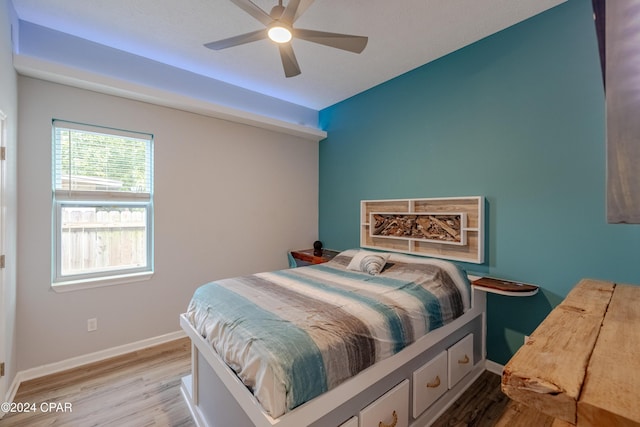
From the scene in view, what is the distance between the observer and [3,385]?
198cm

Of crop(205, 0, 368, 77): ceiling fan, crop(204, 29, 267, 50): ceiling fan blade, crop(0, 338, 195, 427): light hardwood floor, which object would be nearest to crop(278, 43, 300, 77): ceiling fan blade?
crop(205, 0, 368, 77): ceiling fan

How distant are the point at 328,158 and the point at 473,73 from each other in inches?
85.2

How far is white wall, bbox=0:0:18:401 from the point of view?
6.33 feet

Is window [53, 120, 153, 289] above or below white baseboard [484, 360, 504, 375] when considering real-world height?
above

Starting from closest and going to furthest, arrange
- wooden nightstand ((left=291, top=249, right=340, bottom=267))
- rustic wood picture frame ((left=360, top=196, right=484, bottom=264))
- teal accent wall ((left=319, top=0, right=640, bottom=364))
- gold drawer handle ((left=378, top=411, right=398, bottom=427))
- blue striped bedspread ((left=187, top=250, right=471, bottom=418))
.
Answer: blue striped bedspread ((left=187, top=250, right=471, bottom=418)) → gold drawer handle ((left=378, top=411, right=398, bottom=427)) → teal accent wall ((left=319, top=0, right=640, bottom=364)) → rustic wood picture frame ((left=360, top=196, right=484, bottom=264)) → wooden nightstand ((left=291, top=249, right=340, bottom=267))

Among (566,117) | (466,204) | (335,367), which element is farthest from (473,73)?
(335,367)

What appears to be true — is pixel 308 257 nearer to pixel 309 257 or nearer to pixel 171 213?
pixel 309 257

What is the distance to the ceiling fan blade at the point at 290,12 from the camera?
5.47ft

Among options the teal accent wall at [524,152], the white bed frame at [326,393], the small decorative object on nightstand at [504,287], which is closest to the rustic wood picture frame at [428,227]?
the teal accent wall at [524,152]

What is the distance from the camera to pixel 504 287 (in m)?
2.22

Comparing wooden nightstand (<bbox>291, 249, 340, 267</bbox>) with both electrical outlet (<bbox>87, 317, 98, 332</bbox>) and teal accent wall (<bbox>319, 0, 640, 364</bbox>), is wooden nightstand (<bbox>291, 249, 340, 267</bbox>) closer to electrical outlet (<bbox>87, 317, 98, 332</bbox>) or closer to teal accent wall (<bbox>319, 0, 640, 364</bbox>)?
teal accent wall (<bbox>319, 0, 640, 364</bbox>)

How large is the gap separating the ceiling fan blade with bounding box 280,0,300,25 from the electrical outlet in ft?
10.1

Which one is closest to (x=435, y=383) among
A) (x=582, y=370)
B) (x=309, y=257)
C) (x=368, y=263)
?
(x=368, y=263)

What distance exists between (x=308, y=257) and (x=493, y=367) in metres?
2.28
